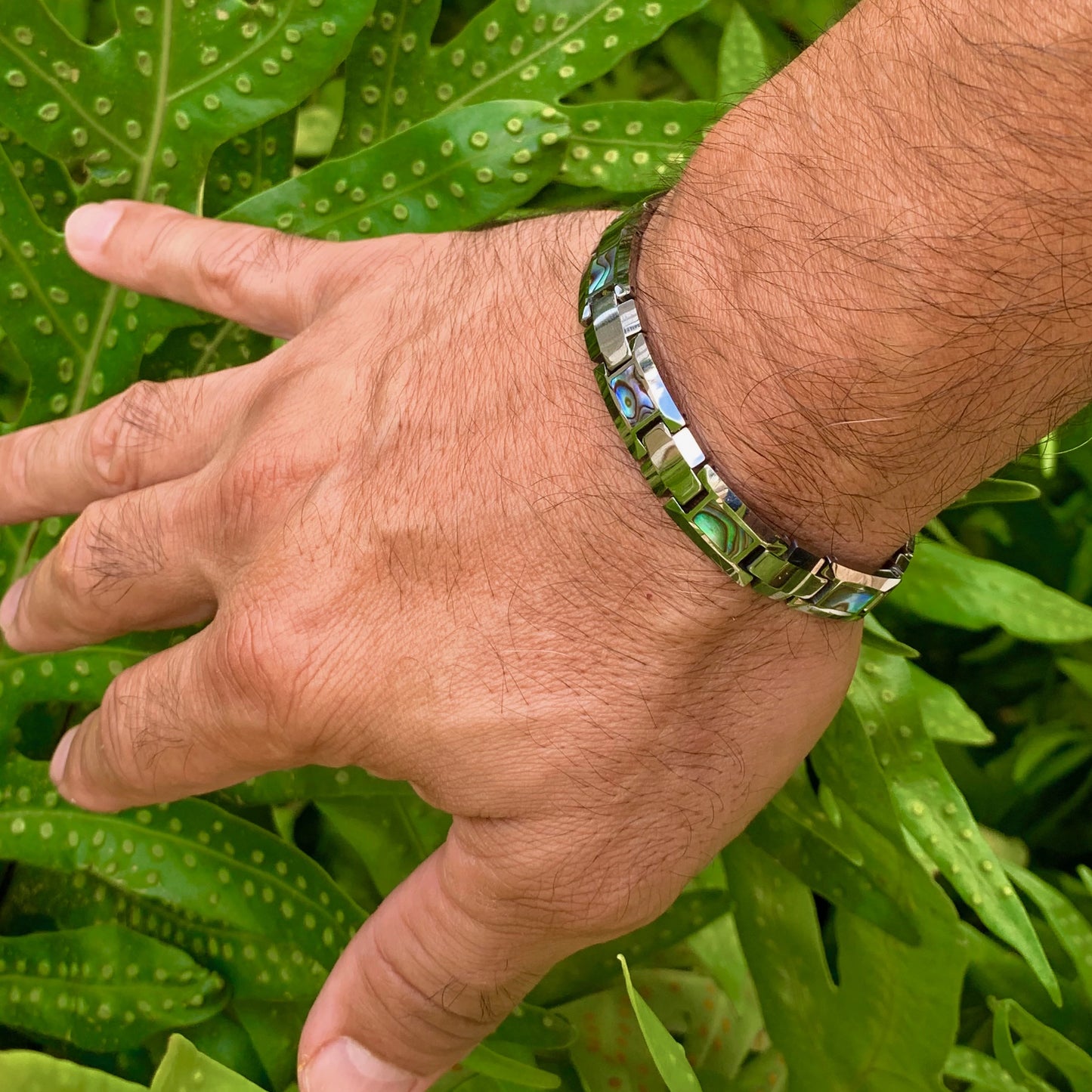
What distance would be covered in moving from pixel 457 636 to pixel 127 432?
0.48 meters

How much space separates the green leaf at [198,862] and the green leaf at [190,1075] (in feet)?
1.20

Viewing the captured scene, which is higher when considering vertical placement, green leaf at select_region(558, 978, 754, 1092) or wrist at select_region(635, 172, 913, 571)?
wrist at select_region(635, 172, 913, 571)

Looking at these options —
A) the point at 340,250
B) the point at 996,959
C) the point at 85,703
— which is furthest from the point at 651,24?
→ the point at 996,959

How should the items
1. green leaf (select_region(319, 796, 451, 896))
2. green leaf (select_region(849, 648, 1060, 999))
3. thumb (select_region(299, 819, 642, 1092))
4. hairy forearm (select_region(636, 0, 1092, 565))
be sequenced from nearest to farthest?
hairy forearm (select_region(636, 0, 1092, 565)) → thumb (select_region(299, 819, 642, 1092)) → green leaf (select_region(849, 648, 1060, 999)) → green leaf (select_region(319, 796, 451, 896))

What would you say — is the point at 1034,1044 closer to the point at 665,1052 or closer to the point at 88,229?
the point at 665,1052

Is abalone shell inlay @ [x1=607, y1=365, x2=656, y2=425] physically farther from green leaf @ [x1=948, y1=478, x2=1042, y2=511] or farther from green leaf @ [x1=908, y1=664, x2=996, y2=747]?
green leaf @ [x1=908, y1=664, x2=996, y2=747]

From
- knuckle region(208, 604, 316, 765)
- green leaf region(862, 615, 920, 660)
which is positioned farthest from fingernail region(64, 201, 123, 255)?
green leaf region(862, 615, 920, 660)

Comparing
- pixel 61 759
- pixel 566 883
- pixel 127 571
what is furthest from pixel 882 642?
pixel 61 759

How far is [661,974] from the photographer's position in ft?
3.99

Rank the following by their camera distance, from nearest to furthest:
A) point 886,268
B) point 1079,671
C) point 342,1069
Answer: point 886,268 < point 342,1069 < point 1079,671

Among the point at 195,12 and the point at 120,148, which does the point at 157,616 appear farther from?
the point at 195,12

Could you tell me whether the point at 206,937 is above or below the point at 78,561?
below

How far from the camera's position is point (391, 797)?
1.15 meters

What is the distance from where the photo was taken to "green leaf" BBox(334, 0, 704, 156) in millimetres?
1093
